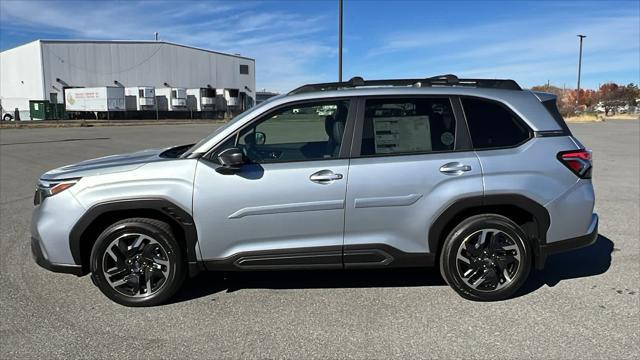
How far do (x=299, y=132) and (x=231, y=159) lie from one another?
0.99 m

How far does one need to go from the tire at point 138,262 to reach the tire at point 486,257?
2.27 metres

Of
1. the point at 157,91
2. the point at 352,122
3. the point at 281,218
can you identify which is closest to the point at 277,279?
the point at 281,218

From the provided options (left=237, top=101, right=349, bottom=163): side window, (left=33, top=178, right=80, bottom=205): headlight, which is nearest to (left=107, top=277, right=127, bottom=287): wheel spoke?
(left=33, top=178, right=80, bottom=205): headlight

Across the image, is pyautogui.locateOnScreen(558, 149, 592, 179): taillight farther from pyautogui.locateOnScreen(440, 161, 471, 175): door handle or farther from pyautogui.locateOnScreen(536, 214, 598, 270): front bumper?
pyautogui.locateOnScreen(440, 161, 471, 175): door handle

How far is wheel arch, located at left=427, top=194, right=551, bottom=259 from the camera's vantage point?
13.1 feet

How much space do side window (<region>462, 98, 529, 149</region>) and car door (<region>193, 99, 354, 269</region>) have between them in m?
1.04

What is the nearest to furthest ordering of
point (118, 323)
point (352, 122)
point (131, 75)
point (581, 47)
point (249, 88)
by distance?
1. point (118, 323)
2. point (352, 122)
3. point (581, 47)
4. point (131, 75)
5. point (249, 88)

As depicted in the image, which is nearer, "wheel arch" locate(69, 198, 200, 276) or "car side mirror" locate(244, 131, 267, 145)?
"wheel arch" locate(69, 198, 200, 276)

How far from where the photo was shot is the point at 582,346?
132 inches

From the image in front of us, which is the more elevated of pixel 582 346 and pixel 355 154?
pixel 355 154

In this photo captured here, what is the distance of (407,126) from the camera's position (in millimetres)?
4117

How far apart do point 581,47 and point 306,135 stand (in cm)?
6430

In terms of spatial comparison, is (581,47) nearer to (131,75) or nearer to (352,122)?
(131,75)

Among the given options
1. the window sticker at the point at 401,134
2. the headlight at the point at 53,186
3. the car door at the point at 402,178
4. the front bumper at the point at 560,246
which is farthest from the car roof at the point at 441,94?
the headlight at the point at 53,186
